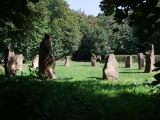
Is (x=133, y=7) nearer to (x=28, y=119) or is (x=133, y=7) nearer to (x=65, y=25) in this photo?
(x=28, y=119)

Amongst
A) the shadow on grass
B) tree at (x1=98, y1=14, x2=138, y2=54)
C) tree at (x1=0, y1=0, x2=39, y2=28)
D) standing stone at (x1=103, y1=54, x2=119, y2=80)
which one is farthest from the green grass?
tree at (x1=98, y1=14, x2=138, y2=54)

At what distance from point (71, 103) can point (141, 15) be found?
14.1 ft

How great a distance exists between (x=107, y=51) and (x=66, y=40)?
9655mm

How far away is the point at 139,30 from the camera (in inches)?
149

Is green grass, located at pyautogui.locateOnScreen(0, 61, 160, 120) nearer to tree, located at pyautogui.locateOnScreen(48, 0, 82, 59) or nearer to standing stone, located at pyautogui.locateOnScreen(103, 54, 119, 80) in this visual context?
standing stone, located at pyautogui.locateOnScreen(103, 54, 119, 80)

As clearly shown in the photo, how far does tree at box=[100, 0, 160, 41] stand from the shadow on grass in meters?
1.94

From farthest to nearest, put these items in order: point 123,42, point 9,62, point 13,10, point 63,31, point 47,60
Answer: point 123,42 < point 63,31 < point 9,62 < point 47,60 < point 13,10

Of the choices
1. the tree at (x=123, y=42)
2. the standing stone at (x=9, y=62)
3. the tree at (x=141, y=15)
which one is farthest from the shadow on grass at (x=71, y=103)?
the tree at (x=123, y=42)

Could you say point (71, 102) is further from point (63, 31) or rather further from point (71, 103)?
point (63, 31)

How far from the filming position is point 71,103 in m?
7.47

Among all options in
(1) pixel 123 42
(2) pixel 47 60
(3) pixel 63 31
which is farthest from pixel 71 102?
(1) pixel 123 42

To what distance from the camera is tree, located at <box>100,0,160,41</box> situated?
3615mm

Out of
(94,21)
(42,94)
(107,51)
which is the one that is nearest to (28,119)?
(42,94)

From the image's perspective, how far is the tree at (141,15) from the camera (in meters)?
3.62
